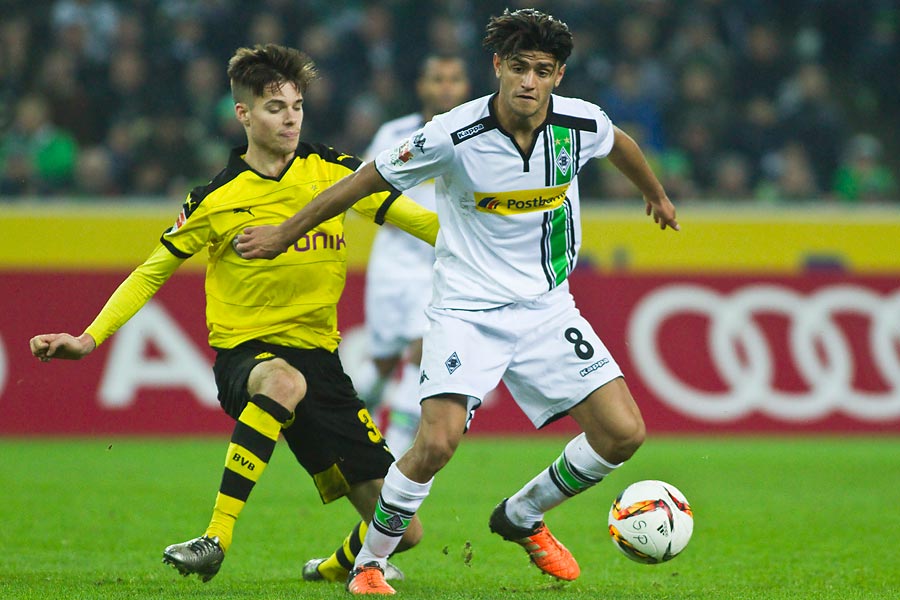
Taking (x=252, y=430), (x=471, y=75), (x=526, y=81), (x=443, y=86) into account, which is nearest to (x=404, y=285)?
(x=443, y=86)

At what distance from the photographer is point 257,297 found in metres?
5.09

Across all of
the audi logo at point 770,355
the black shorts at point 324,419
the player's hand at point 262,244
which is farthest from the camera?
the audi logo at point 770,355

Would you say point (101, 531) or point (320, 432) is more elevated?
point (320, 432)

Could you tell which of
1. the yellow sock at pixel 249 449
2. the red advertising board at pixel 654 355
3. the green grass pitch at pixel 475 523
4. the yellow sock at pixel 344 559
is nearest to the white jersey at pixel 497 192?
the yellow sock at pixel 249 449

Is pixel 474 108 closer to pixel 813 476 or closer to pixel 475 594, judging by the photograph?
pixel 475 594

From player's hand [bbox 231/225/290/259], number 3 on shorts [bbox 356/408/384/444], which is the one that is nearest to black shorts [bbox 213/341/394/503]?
number 3 on shorts [bbox 356/408/384/444]

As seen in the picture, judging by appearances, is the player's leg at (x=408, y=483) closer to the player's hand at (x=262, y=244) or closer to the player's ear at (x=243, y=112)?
the player's hand at (x=262, y=244)

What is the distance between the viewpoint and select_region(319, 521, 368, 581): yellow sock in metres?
5.20

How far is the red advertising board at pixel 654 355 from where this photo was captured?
1046 cm

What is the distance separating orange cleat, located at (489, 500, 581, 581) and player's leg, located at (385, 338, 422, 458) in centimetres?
238

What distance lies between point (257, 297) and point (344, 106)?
8.02 m

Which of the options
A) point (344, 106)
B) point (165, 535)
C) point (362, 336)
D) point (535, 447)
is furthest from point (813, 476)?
point (344, 106)

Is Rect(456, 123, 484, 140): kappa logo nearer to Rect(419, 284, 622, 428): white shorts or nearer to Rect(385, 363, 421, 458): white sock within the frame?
Rect(419, 284, 622, 428): white shorts

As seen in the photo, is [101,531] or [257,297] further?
[101,531]
